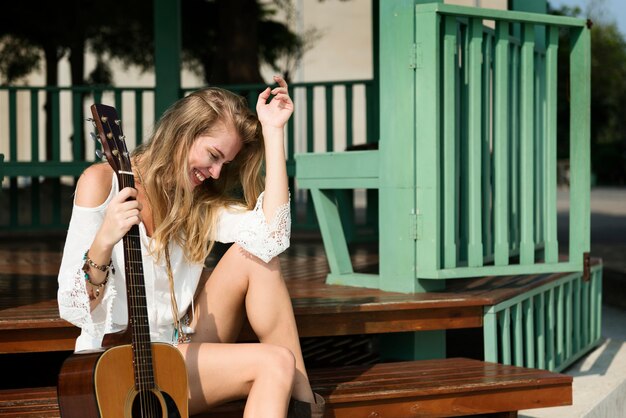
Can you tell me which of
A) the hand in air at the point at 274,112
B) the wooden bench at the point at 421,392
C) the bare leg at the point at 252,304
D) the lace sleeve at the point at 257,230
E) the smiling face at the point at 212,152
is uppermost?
the hand in air at the point at 274,112

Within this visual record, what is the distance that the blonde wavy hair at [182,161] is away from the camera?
3047mm

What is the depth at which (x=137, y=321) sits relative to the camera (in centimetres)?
269

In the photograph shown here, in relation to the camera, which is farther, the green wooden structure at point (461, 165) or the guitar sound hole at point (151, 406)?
the green wooden structure at point (461, 165)

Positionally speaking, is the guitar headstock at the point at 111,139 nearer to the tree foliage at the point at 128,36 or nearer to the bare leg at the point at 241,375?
the bare leg at the point at 241,375

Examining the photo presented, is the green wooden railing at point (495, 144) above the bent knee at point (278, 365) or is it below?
above

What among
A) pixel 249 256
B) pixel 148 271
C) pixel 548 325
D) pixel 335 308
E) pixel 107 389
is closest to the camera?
pixel 107 389

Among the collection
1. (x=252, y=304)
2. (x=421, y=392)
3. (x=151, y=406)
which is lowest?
(x=421, y=392)

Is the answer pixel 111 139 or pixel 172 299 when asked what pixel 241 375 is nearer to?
pixel 172 299

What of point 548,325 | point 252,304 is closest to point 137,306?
Result: point 252,304

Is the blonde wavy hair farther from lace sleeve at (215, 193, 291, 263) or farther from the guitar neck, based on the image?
the guitar neck

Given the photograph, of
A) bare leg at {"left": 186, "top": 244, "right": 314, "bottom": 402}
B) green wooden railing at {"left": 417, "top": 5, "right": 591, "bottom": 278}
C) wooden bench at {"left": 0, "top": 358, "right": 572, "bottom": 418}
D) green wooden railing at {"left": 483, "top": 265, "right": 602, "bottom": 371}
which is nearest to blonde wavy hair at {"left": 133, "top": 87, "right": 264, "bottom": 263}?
bare leg at {"left": 186, "top": 244, "right": 314, "bottom": 402}

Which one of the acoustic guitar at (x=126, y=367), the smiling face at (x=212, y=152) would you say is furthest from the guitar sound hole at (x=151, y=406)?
the smiling face at (x=212, y=152)

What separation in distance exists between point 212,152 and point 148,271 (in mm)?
413

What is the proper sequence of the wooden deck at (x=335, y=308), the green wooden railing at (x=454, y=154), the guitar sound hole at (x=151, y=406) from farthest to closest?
1. the green wooden railing at (x=454, y=154)
2. the wooden deck at (x=335, y=308)
3. the guitar sound hole at (x=151, y=406)
